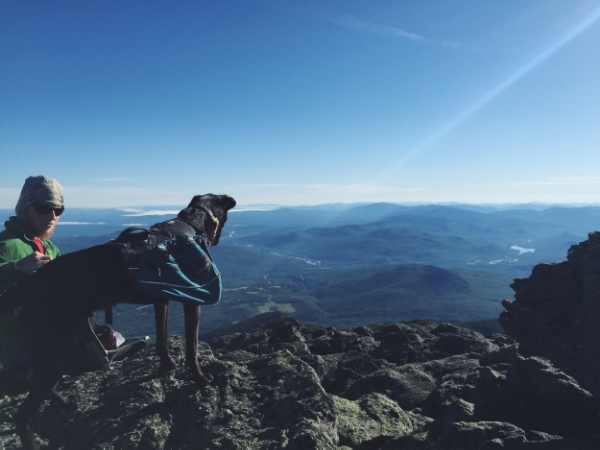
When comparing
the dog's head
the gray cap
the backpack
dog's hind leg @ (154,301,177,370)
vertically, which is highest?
the gray cap

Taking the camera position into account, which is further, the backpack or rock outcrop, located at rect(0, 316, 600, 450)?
the backpack

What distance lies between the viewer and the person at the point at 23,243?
4051mm

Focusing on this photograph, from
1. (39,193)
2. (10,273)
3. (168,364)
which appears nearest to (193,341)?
(168,364)

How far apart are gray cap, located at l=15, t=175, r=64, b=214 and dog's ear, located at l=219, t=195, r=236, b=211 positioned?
2833mm

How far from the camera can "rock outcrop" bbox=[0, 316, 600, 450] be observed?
13.3 ft

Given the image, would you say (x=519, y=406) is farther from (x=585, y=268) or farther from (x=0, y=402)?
(x=0, y=402)

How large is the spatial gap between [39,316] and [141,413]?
1748 mm

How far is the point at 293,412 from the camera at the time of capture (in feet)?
14.8

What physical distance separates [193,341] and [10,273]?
2366mm

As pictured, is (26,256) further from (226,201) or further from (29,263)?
(226,201)

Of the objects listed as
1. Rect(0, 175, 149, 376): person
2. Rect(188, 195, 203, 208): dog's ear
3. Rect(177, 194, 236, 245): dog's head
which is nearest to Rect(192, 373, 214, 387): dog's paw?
A: Rect(0, 175, 149, 376): person

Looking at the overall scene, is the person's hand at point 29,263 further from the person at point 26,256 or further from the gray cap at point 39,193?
the gray cap at point 39,193

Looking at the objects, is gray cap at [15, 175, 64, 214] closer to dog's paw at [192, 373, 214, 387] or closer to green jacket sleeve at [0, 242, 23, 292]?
green jacket sleeve at [0, 242, 23, 292]

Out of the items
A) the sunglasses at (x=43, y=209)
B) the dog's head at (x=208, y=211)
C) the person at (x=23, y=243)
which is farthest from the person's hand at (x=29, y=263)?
the dog's head at (x=208, y=211)
